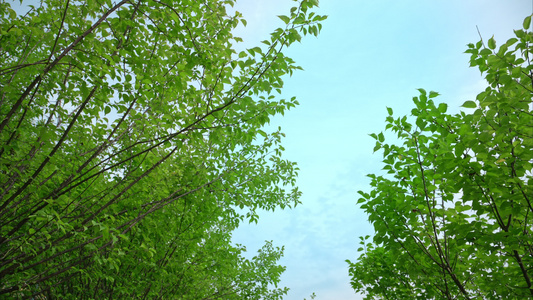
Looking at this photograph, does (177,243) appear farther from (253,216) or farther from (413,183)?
(413,183)

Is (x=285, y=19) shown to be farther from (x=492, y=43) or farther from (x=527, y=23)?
(x=527, y=23)

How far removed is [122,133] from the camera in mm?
4074

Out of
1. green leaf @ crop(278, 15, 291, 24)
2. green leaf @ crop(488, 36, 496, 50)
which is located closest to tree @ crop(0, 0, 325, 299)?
green leaf @ crop(278, 15, 291, 24)

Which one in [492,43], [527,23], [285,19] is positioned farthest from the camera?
[285,19]

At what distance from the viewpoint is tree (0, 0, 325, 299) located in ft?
11.3

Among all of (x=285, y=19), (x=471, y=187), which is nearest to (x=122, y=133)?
(x=285, y=19)

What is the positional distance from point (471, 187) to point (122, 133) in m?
4.08

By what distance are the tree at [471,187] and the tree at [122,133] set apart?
175 cm

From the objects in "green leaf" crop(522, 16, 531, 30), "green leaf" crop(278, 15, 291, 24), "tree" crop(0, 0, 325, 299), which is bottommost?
"tree" crop(0, 0, 325, 299)

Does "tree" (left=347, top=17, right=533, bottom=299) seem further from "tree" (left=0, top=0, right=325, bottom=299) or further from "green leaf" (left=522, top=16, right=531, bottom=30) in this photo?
"tree" (left=0, top=0, right=325, bottom=299)

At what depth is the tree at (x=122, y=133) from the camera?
343 cm

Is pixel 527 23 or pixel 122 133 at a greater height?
pixel 527 23

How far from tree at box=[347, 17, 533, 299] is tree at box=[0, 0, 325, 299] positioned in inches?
68.7

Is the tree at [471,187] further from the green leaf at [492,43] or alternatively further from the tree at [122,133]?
the tree at [122,133]
